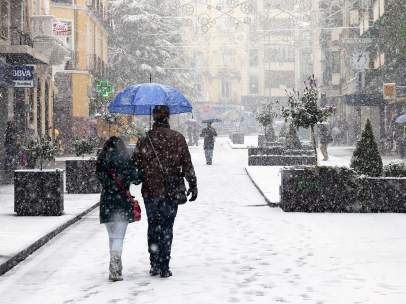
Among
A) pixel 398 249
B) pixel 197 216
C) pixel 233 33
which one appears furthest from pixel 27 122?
pixel 233 33

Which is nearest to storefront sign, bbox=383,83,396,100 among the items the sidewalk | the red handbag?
the sidewalk

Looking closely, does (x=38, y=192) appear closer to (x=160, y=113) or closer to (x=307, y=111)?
(x=307, y=111)

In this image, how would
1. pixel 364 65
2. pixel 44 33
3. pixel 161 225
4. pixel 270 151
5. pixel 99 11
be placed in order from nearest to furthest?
pixel 161 225 → pixel 44 33 → pixel 270 151 → pixel 364 65 → pixel 99 11

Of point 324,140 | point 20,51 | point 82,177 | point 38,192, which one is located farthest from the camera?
Result: point 324,140

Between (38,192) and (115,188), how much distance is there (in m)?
6.70

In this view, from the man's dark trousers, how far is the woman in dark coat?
224 mm

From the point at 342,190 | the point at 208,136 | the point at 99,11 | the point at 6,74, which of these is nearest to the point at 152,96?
the point at 342,190

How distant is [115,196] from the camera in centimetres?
882

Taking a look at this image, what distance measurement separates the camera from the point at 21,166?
26.0 m

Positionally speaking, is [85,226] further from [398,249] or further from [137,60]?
[137,60]

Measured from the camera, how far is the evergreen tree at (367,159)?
16.6 m

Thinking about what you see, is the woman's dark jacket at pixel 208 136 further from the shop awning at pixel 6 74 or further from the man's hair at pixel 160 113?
the man's hair at pixel 160 113

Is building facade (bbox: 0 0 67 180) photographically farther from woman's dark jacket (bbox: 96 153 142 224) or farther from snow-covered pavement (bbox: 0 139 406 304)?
woman's dark jacket (bbox: 96 153 142 224)

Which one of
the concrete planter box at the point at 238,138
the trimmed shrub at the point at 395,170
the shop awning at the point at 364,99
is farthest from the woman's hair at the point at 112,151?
the concrete planter box at the point at 238,138
